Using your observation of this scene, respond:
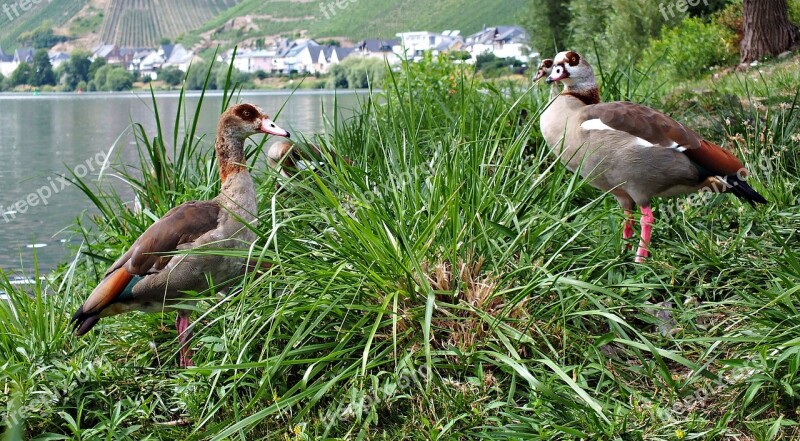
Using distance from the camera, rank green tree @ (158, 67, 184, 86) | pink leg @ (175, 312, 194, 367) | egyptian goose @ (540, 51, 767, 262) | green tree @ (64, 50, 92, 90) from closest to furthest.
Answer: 1. pink leg @ (175, 312, 194, 367)
2. egyptian goose @ (540, 51, 767, 262)
3. green tree @ (158, 67, 184, 86)
4. green tree @ (64, 50, 92, 90)

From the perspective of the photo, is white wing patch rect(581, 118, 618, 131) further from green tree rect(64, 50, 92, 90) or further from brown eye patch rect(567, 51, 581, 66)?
green tree rect(64, 50, 92, 90)

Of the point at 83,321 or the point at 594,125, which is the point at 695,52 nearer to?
the point at 594,125

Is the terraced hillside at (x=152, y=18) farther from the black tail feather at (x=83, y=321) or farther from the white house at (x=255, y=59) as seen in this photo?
the black tail feather at (x=83, y=321)

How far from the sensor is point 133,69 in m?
125

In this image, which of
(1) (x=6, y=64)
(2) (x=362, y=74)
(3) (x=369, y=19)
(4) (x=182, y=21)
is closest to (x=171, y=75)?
(3) (x=369, y=19)

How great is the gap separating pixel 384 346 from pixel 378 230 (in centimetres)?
55

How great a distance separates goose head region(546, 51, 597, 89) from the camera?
20.0ft

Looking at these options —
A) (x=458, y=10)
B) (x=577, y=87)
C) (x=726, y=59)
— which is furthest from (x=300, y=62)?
(x=577, y=87)

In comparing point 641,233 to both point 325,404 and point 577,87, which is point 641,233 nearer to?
point 577,87

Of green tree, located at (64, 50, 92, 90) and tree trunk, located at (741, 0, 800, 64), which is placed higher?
tree trunk, located at (741, 0, 800, 64)

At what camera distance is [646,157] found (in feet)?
17.5

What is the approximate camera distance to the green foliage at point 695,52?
20516mm

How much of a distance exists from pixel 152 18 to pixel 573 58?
19241 centimetres

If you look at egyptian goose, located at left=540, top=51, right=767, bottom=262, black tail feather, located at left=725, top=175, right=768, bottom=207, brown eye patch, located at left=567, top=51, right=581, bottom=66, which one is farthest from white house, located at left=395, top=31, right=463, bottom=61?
black tail feather, located at left=725, top=175, right=768, bottom=207
